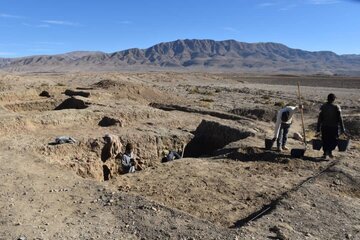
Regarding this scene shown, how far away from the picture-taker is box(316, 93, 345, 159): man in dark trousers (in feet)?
35.3

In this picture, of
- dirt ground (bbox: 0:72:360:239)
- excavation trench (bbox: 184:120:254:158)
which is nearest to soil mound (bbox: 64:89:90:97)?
dirt ground (bbox: 0:72:360:239)

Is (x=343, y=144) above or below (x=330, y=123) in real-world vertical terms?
below

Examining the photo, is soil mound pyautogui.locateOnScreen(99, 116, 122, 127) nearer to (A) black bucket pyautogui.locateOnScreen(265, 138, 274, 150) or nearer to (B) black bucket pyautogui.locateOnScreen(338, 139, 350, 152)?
(A) black bucket pyautogui.locateOnScreen(265, 138, 274, 150)

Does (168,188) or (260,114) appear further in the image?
(260,114)

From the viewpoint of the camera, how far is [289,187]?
360 inches

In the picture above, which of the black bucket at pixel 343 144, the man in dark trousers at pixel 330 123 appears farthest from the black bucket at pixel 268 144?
the black bucket at pixel 343 144

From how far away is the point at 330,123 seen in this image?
10.9 meters

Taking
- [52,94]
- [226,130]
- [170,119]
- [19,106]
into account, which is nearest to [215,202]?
[226,130]

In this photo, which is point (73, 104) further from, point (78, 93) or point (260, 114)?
point (260, 114)

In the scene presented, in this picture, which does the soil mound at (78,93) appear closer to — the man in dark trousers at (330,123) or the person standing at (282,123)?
the person standing at (282,123)

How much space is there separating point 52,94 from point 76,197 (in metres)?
15.8

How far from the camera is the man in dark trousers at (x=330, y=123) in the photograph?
10.8 m

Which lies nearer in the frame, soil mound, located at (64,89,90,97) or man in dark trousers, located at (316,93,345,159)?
man in dark trousers, located at (316,93,345,159)

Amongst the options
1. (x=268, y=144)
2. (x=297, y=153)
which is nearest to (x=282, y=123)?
(x=268, y=144)
